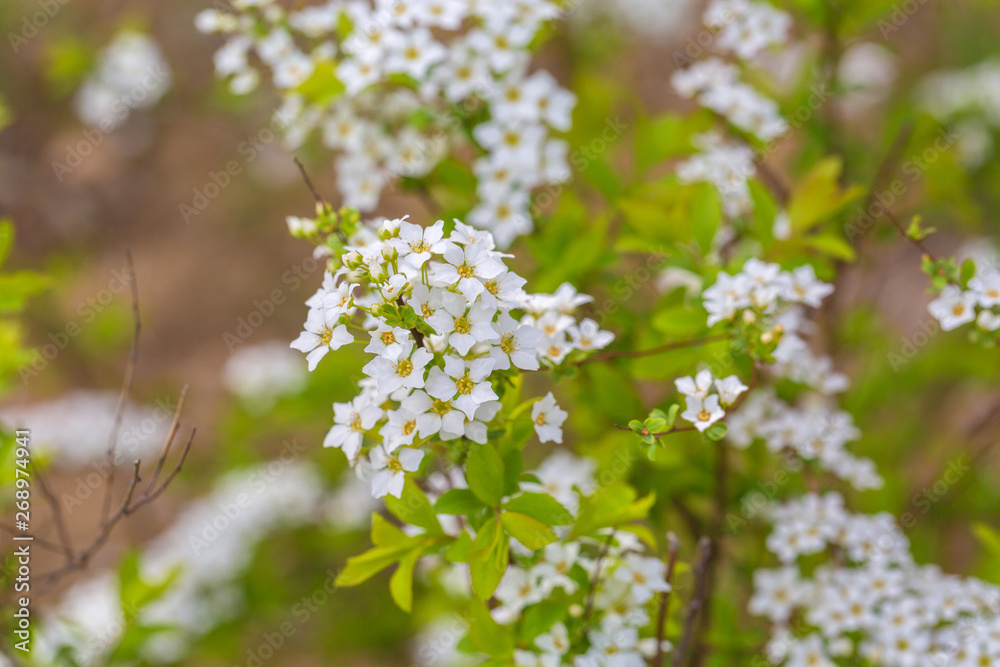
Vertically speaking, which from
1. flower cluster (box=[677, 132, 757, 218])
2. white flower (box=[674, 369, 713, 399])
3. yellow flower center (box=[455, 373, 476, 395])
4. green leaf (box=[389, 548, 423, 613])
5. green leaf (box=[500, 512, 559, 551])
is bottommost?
green leaf (box=[389, 548, 423, 613])

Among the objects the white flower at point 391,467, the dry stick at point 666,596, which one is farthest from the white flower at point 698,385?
the white flower at point 391,467

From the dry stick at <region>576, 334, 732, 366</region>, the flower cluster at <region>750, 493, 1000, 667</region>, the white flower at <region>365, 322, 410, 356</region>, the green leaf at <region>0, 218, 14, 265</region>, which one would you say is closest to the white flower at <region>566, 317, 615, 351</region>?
the dry stick at <region>576, 334, 732, 366</region>

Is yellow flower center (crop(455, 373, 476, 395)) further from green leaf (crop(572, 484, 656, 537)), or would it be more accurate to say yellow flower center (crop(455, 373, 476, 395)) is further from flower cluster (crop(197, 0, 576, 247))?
flower cluster (crop(197, 0, 576, 247))

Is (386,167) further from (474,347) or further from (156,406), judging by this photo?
(156,406)

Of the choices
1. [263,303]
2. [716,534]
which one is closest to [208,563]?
[716,534]

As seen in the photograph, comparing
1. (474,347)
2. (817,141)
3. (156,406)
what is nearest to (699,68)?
(817,141)

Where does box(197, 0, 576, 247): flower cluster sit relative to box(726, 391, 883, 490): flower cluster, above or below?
above
